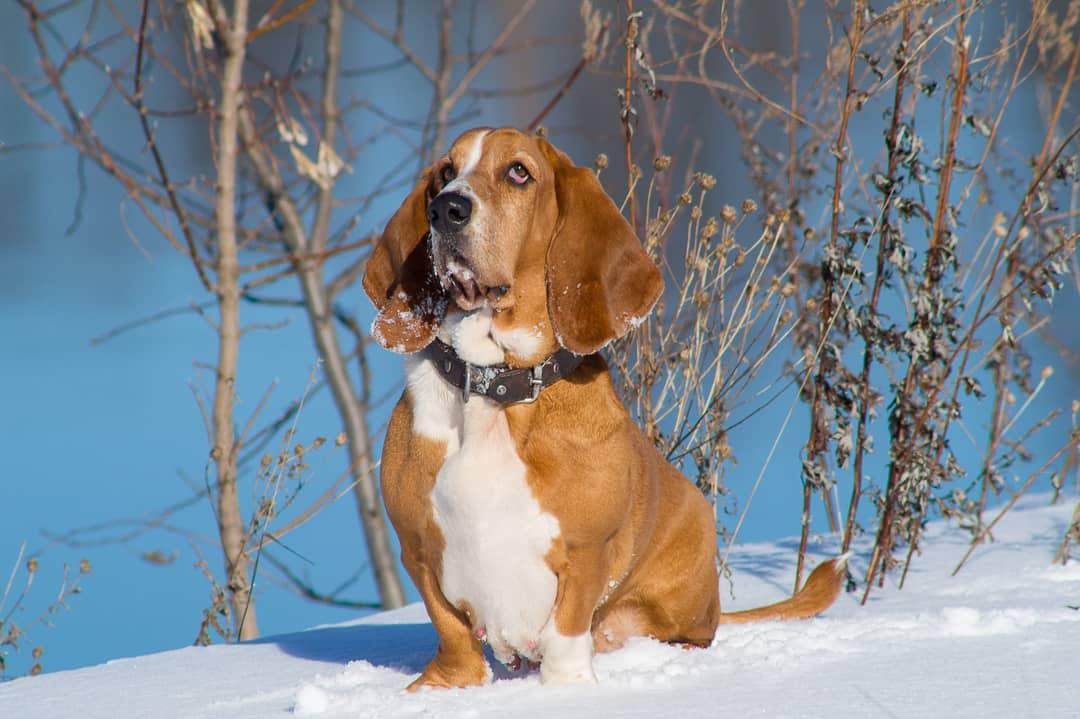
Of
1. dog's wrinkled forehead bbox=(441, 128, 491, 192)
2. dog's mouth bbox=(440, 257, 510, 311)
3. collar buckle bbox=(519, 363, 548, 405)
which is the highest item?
dog's wrinkled forehead bbox=(441, 128, 491, 192)

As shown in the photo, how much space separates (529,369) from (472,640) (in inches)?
28.2

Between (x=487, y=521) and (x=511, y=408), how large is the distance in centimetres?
28

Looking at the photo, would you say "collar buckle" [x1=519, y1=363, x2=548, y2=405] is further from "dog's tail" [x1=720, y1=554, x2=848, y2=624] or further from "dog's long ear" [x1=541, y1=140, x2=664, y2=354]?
"dog's tail" [x1=720, y1=554, x2=848, y2=624]

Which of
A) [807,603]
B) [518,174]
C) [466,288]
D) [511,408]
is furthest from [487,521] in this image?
[807,603]

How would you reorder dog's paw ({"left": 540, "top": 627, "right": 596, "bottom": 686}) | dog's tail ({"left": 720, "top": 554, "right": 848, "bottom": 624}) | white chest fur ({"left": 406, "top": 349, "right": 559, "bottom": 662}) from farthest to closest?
dog's tail ({"left": 720, "top": 554, "right": 848, "bottom": 624}) → dog's paw ({"left": 540, "top": 627, "right": 596, "bottom": 686}) → white chest fur ({"left": 406, "top": 349, "right": 559, "bottom": 662})

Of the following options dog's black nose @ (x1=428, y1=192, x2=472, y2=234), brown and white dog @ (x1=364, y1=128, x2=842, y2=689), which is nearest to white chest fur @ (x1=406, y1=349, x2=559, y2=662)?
A: brown and white dog @ (x1=364, y1=128, x2=842, y2=689)

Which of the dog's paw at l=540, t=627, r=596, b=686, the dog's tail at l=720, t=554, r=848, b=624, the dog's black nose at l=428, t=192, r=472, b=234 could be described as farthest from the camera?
the dog's tail at l=720, t=554, r=848, b=624

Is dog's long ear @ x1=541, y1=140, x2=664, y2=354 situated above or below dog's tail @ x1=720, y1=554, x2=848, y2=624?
above

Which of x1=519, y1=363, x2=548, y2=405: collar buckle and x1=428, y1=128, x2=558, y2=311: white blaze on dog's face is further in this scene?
x1=519, y1=363, x2=548, y2=405: collar buckle

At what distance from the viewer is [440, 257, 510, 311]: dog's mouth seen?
110 inches

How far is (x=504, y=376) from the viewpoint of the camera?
290 centimetres

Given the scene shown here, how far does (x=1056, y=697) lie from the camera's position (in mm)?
2732

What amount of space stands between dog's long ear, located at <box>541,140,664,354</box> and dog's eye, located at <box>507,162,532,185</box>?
13cm

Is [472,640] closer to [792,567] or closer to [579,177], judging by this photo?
[579,177]
